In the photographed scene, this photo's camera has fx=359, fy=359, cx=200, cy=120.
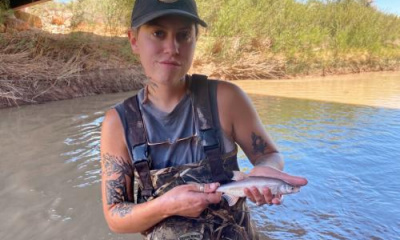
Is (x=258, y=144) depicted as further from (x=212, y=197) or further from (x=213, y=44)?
(x=213, y=44)

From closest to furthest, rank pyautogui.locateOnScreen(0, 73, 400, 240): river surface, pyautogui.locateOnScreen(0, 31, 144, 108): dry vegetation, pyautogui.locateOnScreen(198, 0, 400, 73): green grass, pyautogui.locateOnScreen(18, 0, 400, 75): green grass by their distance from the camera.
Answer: pyautogui.locateOnScreen(0, 73, 400, 240): river surface, pyautogui.locateOnScreen(0, 31, 144, 108): dry vegetation, pyautogui.locateOnScreen(18, 0, 400, 75): green grass, pyautogui.locateOnScreen(198, 0, 400, 73): green grass

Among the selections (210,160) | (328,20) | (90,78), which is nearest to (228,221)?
(210,160)

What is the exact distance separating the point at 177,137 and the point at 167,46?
0.43 metres

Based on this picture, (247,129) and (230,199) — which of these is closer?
(230,199)

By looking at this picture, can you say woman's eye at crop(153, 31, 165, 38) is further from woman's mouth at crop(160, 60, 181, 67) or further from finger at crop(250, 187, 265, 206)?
finger at crop(250, 187, 265, 206)

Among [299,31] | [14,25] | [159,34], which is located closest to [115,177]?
[159,34]

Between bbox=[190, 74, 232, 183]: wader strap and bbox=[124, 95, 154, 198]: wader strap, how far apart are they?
274 mm

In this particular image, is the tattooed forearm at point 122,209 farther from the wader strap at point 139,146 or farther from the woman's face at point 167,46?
the woman's face at point 167,46

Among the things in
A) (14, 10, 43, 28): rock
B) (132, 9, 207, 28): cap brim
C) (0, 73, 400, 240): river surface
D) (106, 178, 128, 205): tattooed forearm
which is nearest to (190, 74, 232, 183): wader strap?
(132, 9, 207, 28): cap brim

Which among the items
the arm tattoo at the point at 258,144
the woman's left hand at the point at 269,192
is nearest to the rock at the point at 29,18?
the arm tattoo at the point at 258,144

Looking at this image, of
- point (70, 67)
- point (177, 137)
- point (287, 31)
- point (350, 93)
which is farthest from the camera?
point (287, 31)

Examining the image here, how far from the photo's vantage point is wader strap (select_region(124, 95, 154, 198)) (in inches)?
66.3

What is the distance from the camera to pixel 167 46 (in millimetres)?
1645

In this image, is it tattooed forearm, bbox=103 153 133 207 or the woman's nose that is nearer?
the woman's nose
